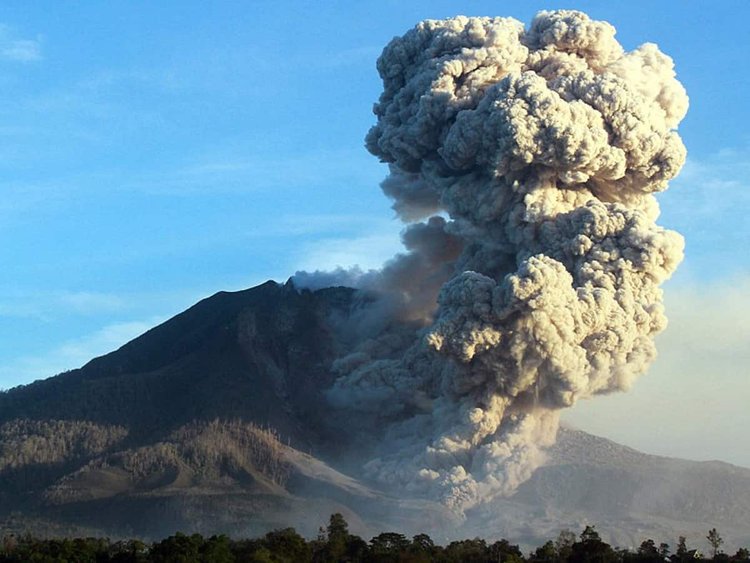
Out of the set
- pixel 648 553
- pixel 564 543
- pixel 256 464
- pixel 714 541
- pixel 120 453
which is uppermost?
pixel 120 453

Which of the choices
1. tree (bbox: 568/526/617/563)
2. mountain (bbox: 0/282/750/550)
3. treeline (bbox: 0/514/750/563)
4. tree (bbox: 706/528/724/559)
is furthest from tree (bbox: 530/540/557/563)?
mountain (bbox: 0/282/750/550)

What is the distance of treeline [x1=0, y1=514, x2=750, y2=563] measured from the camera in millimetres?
50281

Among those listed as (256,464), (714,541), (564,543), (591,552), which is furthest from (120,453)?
(591,552)

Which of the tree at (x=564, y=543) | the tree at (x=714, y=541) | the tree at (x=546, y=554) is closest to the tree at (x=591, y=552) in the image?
the tree at (x=564, y=543)

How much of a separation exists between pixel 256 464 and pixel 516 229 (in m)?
14.7

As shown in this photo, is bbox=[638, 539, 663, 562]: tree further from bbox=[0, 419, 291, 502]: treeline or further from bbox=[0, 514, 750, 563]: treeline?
bbox=[0, 419, 291, 502]: treeline

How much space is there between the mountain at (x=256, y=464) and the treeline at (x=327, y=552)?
7.93 m

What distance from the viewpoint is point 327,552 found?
176ft

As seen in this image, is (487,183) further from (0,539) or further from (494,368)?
(0,539)

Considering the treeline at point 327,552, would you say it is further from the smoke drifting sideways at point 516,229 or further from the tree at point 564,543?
the smoke drifting sideways at point 516,229

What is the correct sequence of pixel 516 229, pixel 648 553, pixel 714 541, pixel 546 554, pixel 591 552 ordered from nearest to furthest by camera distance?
pixel 591 552
pixel 546 554
pixel 648 553
pixel 714 541
pixel 516 229

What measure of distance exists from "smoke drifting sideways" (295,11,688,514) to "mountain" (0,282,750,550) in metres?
1.94

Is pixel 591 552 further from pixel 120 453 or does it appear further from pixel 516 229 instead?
pixel 120 453

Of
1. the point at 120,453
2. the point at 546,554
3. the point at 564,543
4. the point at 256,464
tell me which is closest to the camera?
the point at 546,554
